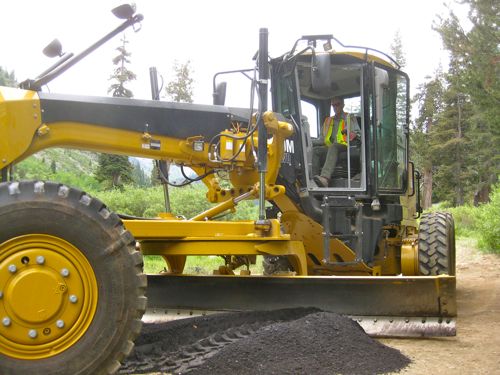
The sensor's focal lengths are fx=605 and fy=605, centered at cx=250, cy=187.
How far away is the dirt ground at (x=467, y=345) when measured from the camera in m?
4.52

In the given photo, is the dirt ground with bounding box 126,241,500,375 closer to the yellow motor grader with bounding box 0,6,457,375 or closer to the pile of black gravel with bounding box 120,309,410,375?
the pile of black gravel with bounding box 120,309,410,375

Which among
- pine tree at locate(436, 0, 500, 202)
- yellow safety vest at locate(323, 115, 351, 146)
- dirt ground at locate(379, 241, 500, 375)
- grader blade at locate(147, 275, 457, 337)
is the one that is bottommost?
dirt ground at locate(379, 241, 500, 375)

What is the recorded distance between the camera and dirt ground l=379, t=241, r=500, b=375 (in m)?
4.52

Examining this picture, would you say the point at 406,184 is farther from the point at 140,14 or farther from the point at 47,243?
the point at 47,243

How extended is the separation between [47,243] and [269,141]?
2.80 meters

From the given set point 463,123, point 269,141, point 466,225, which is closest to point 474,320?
point 269,141

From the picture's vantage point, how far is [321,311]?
213 inches

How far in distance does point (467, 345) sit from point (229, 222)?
7.78ft

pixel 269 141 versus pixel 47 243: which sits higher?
pixel 269 141


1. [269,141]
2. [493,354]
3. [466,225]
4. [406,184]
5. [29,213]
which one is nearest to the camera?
[29,213]

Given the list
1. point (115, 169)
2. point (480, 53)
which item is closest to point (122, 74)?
point (115, 169)

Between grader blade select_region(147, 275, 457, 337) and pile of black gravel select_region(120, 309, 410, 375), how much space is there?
0.45 m

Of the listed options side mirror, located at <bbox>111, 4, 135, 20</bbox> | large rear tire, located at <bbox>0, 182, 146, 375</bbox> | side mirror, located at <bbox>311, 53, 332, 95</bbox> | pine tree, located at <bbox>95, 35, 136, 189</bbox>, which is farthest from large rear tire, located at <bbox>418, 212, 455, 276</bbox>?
pine tree, located at <bbox>95, 35, 136, 189</bbox>

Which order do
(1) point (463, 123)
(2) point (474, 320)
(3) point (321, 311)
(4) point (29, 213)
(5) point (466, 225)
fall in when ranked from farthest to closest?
(1) point (463, 123), (5) point (466, 225), (2) point (474, 320), (3) point (321, 311), (4) point (29, 213)
